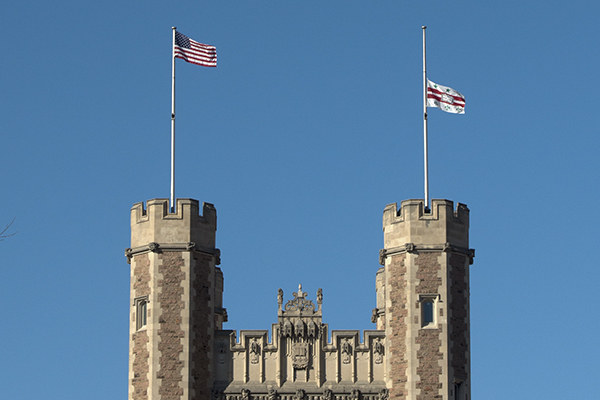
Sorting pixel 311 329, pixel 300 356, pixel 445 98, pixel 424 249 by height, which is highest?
pixel 445 98

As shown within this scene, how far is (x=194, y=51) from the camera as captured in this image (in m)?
71.4

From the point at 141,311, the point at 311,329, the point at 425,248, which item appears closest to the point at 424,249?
the point at 425,248

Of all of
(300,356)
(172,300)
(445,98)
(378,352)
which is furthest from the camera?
(445,98)

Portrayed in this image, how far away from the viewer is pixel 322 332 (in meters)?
67.9

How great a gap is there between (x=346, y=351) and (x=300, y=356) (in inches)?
74.3

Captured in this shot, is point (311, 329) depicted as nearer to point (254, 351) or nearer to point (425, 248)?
point (254, 351)

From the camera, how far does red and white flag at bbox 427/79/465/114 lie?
232 ft

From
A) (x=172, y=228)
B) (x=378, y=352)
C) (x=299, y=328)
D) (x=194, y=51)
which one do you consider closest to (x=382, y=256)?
(x=378, y=352)

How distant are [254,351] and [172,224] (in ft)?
20.3

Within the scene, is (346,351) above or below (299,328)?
below

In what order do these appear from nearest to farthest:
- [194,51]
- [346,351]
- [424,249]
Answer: [424,249] < [346,351] < [194,51]

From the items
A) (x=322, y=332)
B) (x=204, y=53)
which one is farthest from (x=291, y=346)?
(x=204, y=53)

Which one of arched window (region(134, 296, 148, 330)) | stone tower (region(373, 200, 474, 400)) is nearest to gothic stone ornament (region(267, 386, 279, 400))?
stone tower (region(373, 200, 474, 400))

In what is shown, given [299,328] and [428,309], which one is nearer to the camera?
[428,309]
